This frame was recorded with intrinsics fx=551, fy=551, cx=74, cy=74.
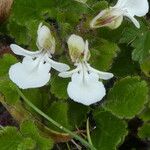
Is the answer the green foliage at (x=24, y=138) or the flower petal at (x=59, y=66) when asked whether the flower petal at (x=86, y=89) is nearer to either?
the flower petal at (x=59, y=66)

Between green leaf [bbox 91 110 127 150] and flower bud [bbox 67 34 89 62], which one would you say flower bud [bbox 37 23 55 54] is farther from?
green leaf [bbox 91 110 127 150]

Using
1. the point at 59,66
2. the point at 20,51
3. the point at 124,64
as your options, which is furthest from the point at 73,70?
the point at 124,64

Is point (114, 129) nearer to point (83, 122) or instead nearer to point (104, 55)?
point (83, 122)

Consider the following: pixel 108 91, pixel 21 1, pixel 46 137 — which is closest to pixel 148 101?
pixel 108 91

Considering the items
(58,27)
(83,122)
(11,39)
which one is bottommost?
(83,122)

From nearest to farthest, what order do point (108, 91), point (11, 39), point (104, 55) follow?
point (104, 55), point (108, 91), point (11, 39)

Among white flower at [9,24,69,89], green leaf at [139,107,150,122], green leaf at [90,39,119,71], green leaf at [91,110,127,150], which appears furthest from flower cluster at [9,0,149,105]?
green leaf at [139,107,150,122]
